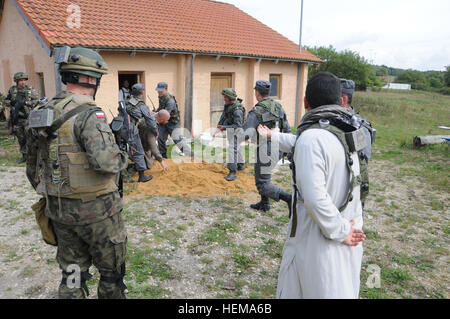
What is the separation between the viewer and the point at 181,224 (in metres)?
4.72

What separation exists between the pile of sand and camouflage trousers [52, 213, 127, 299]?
3356 millimetres

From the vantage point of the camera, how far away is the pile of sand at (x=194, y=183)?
5961 mm

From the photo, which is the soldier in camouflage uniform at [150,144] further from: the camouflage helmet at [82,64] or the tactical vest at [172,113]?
the camouflage helmet at [82,64]

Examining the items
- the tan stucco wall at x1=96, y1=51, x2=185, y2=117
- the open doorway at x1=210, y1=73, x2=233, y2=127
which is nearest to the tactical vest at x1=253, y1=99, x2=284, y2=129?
the tan stucco wall at x1=96, y1=51, x2=185, y2=117

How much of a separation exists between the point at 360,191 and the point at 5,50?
12783 millimetres

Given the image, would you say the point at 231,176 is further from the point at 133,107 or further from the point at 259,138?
the point at 133,107

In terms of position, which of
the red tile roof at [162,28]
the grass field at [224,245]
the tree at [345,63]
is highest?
the tree at [345,63]

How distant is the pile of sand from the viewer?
19.6 feet

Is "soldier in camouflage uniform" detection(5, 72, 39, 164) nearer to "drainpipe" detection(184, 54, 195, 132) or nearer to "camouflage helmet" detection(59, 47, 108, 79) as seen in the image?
"drainpipe" detection(184, 54, 195, 132)

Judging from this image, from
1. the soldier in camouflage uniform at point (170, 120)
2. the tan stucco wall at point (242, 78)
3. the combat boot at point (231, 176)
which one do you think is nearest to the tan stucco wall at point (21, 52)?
the soldier in camouflage uniform at point (170, 120)

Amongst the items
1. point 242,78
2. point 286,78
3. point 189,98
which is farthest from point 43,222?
point 286,78

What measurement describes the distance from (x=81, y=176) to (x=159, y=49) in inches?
301

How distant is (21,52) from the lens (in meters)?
9.80

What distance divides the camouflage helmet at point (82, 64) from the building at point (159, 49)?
5.89 m
